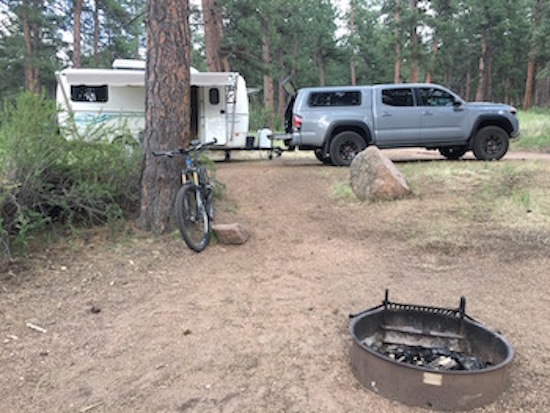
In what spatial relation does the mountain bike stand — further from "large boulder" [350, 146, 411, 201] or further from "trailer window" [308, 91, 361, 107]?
"trailer window" [308, 91, 361, 107]

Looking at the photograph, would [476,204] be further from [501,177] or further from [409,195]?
[501,177]

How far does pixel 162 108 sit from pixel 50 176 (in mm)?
1479

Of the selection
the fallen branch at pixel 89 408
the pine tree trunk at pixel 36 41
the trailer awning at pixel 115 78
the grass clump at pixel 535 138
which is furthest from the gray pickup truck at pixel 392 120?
the pine tree trunk at pixel 36 41

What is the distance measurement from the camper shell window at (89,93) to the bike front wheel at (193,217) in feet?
26.1

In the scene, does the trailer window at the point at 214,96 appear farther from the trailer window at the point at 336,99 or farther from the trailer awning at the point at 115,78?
the trailer window at the point at 336,99

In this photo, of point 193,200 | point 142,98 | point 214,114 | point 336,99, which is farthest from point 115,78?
point 193,200

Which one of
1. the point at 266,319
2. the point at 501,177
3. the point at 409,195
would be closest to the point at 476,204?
the point at 409,195

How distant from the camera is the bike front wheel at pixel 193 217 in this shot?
496 centimetres

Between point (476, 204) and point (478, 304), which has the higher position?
point (476, 204)

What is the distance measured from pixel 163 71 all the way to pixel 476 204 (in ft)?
14.7

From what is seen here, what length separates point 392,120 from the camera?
10148 mm

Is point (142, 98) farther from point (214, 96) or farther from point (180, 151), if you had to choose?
point (180, 151)

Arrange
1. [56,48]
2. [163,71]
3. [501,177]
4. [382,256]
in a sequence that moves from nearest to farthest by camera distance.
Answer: [382,256], [163,71], [501,177], [56,48]

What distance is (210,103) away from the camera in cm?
1227
